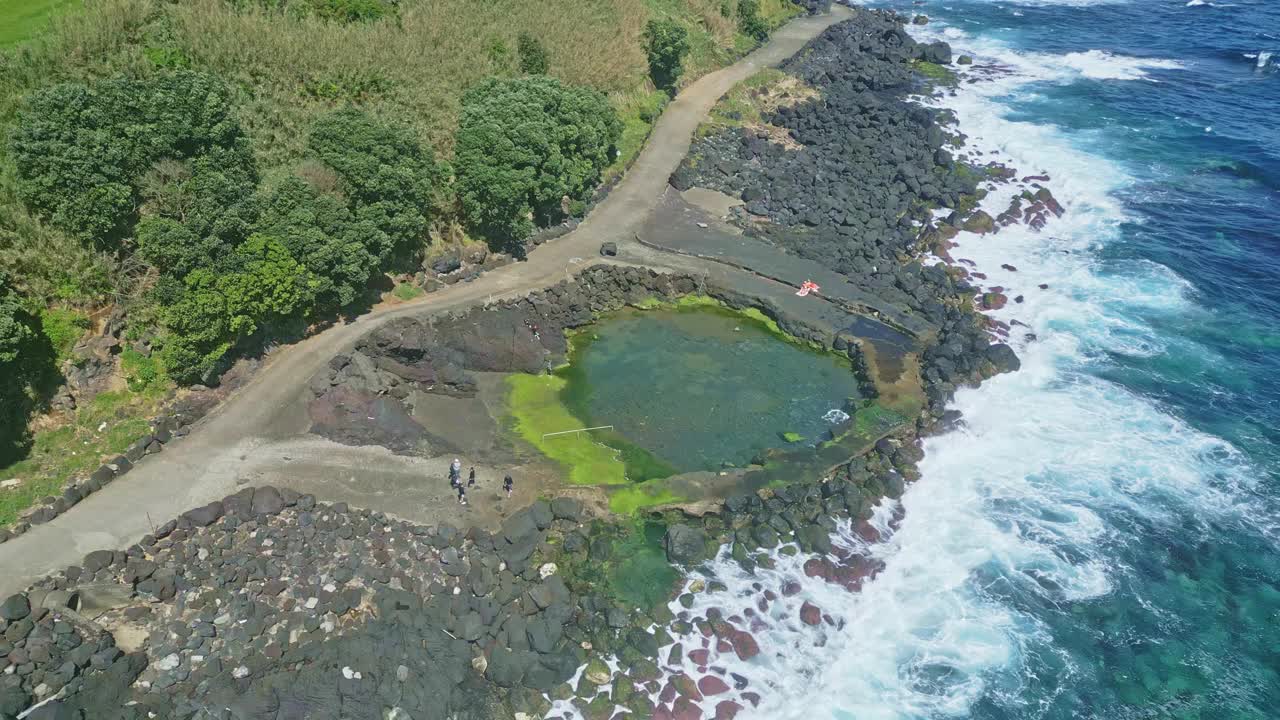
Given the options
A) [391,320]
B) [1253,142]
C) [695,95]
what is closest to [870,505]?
[391,320]

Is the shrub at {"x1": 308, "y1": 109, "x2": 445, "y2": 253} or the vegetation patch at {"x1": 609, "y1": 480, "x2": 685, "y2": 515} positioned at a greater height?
the shrub at {"x1": 308, "y1": 109, "x2": 445, "y2": 253}

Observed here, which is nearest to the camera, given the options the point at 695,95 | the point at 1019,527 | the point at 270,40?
the point at 1019,527

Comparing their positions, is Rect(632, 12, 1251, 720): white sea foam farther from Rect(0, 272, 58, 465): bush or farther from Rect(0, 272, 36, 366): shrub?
Rect(0, 272, 36, 366): shrub

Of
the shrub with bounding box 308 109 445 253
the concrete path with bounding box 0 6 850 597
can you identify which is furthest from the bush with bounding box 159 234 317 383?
the shrub with bounding box 308 109 445 253

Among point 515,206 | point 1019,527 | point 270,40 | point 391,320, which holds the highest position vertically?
point 270,40

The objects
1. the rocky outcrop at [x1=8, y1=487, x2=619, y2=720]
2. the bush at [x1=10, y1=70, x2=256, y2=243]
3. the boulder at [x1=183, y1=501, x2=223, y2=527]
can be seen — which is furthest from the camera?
the bush at [x1=10, y1=70, x2=256, y2=243]

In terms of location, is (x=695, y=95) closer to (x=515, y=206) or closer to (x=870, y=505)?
(x=515, y=206)

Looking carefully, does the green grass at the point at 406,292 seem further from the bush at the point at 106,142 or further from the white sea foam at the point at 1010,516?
the white sea foam at the point at 1010,516
